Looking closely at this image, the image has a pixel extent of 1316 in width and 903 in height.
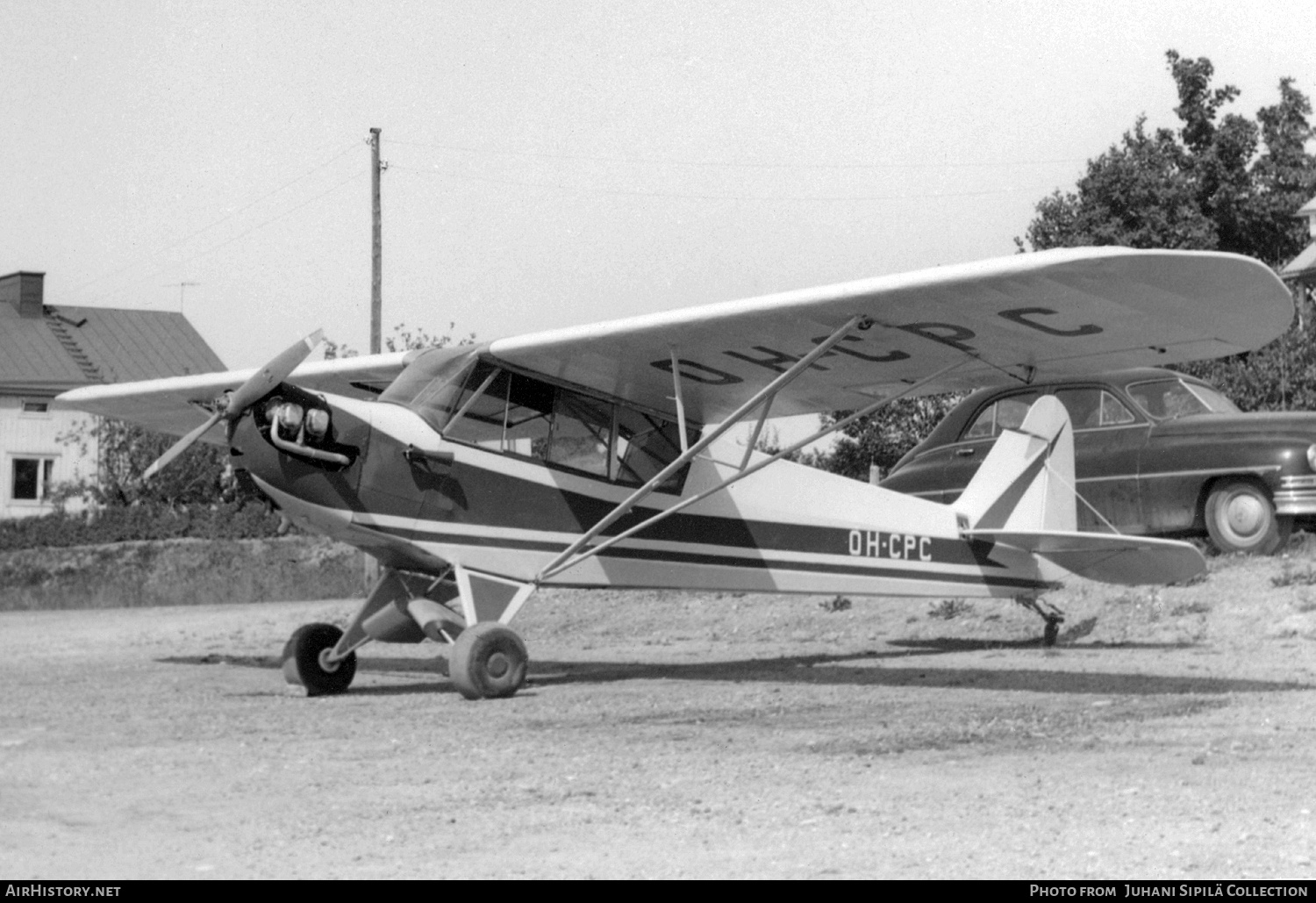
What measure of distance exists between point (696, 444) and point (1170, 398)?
5882 mm

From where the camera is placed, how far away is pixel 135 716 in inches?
343

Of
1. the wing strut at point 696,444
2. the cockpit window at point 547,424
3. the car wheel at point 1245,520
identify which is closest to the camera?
the wing strut at point 696,444

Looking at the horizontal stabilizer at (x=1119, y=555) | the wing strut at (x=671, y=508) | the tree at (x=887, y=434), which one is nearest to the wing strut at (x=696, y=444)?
the wing strut at (x=671, y=508)

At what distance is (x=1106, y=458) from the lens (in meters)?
13.9

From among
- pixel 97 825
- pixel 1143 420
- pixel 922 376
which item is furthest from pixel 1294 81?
pixel 97 825

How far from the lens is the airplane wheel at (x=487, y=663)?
30.5 ft

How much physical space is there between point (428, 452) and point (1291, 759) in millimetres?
5587

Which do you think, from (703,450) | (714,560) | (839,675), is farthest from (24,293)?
(839,675)

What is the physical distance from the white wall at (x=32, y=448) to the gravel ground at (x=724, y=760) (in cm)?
4087

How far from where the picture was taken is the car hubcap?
13117mm

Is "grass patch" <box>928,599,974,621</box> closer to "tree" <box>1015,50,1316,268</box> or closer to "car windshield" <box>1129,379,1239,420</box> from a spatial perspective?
"car windshield" <box>1129,379,1239,420</box>

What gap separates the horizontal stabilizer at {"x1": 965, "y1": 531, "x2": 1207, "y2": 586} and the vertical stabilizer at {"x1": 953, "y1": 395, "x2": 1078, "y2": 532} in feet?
1.67

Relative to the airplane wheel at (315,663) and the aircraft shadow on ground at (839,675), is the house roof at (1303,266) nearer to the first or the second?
the aircraft shadow on ground at (839,675)

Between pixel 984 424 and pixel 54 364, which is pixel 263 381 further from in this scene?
pixel 54 364
